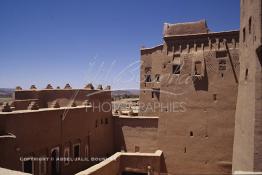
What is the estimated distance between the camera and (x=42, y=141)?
15.9 m

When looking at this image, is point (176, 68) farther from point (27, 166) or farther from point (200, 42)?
point (27, 166)

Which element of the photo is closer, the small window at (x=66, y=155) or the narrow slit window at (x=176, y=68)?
the small window at (x=66, y=155)

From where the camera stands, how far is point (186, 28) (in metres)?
21.9

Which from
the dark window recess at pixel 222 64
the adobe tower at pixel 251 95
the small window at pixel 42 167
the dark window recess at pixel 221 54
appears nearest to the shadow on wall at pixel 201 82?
the dark window recess at pixel 222 64

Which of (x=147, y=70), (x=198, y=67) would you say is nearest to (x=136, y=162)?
(x=198, y=67)

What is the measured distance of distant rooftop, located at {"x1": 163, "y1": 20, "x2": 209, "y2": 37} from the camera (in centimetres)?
2138

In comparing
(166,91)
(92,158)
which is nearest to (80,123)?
(92,158)

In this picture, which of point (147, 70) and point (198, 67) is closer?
point (198, 67)

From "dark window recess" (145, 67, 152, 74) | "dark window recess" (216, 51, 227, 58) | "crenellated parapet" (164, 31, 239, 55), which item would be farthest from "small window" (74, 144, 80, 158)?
"dark window recess" (216, 51, 227, 58)

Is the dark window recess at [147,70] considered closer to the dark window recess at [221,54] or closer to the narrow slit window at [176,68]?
the narrow slit window at [176,68]

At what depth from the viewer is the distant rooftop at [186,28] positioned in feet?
70.2

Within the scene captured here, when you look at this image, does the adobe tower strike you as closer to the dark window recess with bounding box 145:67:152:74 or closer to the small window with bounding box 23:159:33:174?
the dark window recess with bounding box 145:67:152:74

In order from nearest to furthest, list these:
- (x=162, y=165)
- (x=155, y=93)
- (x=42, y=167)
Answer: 1. (x=42, y=167)
2. (x=162, y=165)
3. (x=155, y=93)

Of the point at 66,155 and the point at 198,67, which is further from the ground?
the point at 198,67
